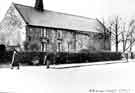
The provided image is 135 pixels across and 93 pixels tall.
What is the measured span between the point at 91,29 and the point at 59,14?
332 inches

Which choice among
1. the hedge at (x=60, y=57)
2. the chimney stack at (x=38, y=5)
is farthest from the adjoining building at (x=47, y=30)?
the hedge at (x=60, y=57)

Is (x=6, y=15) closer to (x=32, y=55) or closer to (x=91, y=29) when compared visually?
(x=32, y=55)

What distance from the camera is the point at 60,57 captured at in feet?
83.8

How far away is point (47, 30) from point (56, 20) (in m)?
4.68

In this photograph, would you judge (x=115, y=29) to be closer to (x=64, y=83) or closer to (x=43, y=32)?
(x=43, y=32)

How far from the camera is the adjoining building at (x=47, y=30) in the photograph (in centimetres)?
3359

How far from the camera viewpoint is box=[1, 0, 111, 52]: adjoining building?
110 feet

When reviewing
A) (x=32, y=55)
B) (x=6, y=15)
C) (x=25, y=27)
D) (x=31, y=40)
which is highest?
(x=6, y=15)

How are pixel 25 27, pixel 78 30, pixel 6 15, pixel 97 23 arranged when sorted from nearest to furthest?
pixel 25 27 < pixel 6 15 < pixel 78 30 < pixel 97 23

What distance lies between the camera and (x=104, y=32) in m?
46.4

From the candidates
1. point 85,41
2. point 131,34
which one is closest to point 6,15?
point 85,41

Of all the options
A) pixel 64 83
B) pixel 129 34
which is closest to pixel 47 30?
pixel 129 34

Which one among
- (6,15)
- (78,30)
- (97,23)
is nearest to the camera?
(6,15)

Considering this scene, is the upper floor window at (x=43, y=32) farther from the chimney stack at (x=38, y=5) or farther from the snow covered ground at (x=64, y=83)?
the snow covered ground at (x=64, y=83)
